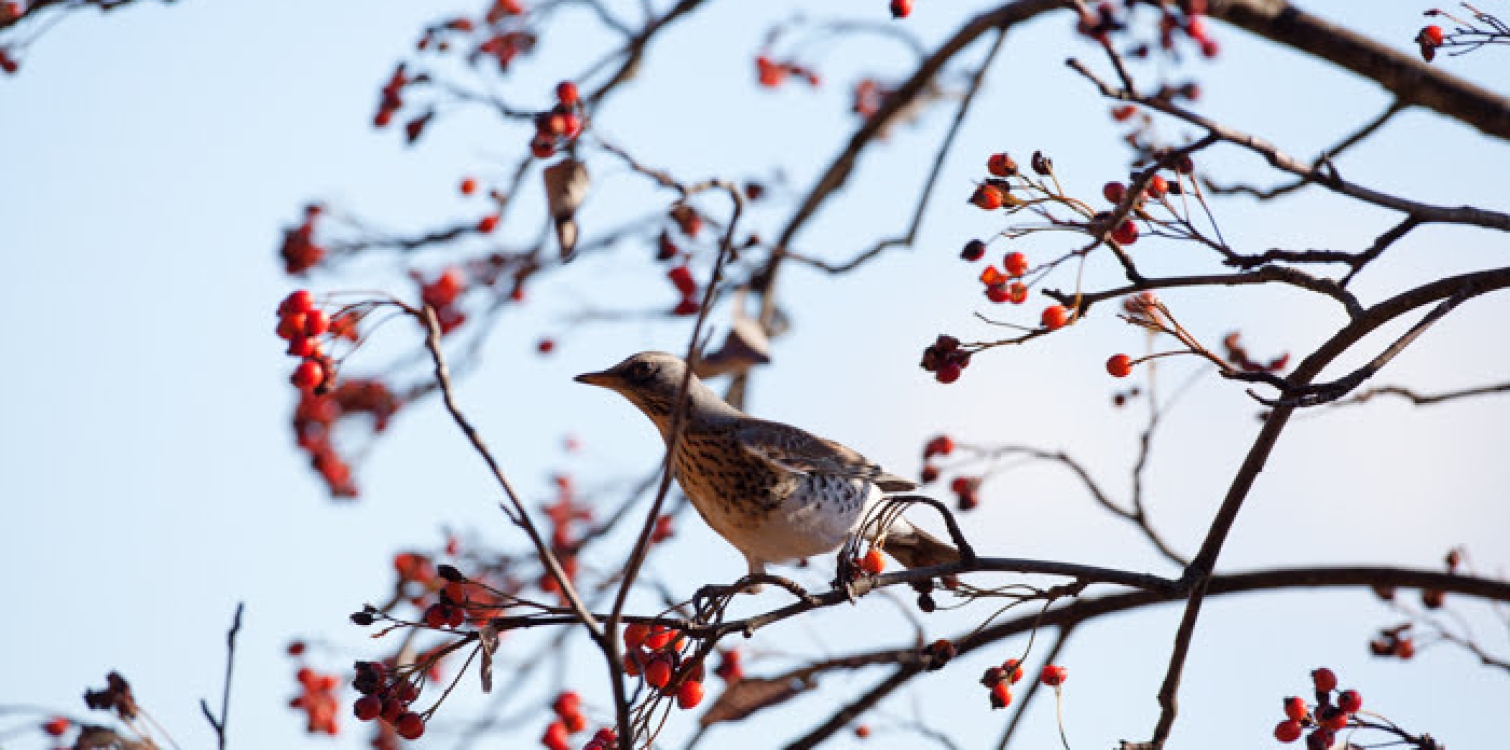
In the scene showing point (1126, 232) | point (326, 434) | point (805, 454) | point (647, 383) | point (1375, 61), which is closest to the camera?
point (1126, 232)

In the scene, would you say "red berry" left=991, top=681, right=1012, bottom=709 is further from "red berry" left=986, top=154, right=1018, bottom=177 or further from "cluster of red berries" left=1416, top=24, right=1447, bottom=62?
"cluster of red berries" left=1416, top=24, right=1447, bottom=62

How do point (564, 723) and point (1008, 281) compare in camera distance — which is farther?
point (564, 723)

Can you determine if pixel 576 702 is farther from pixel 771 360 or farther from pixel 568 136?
pixel 568 136

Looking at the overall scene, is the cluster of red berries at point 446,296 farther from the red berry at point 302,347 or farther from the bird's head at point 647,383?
the red berry at point 302,347

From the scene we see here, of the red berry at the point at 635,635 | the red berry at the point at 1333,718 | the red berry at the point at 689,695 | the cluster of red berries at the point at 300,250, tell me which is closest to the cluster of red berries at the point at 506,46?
the cluster of red berries at the point at 300,250

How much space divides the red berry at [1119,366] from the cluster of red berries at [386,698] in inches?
53.1

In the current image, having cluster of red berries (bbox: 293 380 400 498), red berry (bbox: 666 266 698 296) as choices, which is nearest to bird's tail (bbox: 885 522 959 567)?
red berry (bbox: 666 266 698 296)

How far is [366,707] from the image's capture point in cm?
223

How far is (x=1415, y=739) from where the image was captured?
2.58m

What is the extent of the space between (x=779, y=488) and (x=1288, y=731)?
155 centimetres

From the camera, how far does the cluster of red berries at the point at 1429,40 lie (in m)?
2.69

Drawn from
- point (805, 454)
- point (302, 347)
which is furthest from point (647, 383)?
point (302, 347)

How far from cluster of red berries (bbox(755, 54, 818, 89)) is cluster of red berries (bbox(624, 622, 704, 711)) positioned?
409cm

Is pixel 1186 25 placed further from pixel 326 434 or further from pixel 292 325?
pixel 326 434
